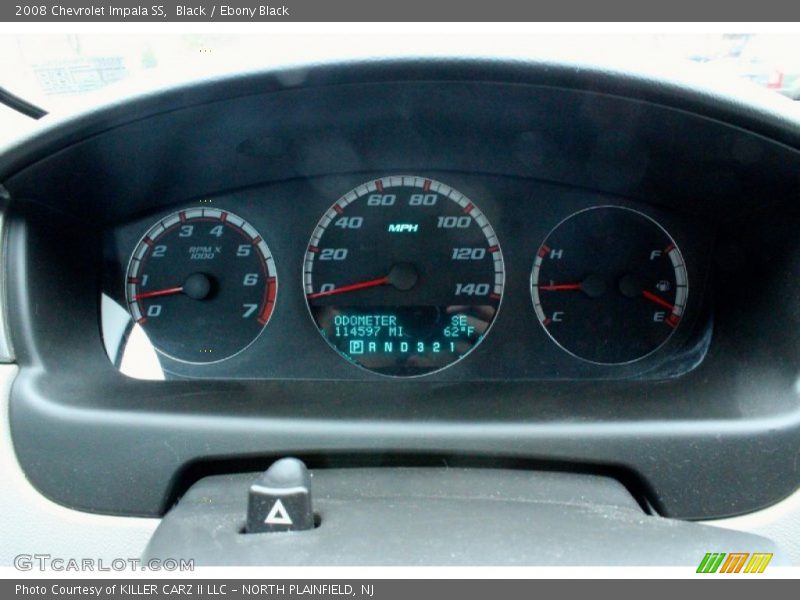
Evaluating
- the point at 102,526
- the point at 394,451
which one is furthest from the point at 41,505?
the point at 394,451

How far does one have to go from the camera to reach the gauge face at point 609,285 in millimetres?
2658

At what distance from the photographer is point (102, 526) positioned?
74.0 inches

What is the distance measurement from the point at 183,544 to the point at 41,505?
48cm

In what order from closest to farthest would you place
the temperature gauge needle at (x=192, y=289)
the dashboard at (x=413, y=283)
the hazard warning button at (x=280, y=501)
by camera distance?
the hazard warning button at (x=280, y=501) < the dashboard at (x=413, y=283) < the temperature gauge needle at (x=192, y=289)

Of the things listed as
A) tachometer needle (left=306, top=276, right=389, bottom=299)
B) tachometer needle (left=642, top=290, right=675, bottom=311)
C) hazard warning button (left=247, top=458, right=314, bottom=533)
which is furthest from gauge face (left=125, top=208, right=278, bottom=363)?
tachometer needle (left=642, top=290, right=675, bottom=311)

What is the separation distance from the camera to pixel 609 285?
2.68 metres

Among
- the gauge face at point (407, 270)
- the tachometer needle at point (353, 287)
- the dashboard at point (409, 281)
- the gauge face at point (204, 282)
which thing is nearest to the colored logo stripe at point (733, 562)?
the dashboard at point (409, 281)

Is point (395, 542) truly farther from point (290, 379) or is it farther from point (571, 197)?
point (571, 197)

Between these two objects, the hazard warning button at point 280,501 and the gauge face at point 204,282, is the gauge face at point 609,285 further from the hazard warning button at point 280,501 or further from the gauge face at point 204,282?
the hazard warning button at point 280,501

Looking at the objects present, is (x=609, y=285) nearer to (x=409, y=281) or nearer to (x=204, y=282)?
(x=409, y=281)

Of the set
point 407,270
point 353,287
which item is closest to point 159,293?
point 353,287

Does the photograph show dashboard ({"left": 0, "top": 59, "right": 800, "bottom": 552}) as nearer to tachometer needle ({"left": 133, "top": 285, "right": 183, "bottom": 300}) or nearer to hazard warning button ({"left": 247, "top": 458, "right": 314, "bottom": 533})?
tachometer needle ({"left": 133, "top": 285, "right": 183, "bottom": 300})

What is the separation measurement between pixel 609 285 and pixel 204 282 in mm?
1365

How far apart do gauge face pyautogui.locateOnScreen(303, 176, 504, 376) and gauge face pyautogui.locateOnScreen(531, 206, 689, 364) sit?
19 centimetres
